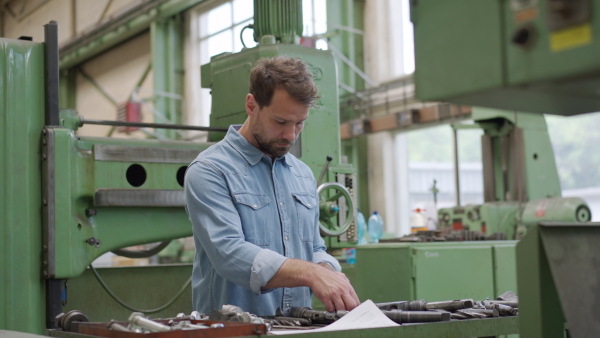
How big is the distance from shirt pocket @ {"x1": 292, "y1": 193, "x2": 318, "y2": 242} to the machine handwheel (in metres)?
0.52

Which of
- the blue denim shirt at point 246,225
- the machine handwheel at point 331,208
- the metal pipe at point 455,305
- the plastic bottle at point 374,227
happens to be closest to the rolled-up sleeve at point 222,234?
the blue denim shirt at point 246,225

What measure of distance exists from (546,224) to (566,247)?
0.19 ft

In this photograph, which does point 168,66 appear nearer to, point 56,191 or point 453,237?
point 453,237

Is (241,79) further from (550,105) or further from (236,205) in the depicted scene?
(550,105)

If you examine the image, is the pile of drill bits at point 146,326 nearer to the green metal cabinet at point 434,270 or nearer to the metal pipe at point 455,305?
the metal pipe at point 455,305

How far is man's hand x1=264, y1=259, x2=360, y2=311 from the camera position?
162 cm

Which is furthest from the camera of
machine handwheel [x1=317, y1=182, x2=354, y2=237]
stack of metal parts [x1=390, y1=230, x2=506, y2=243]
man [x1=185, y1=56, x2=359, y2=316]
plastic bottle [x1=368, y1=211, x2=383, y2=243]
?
plastic bottle [x1=368, y1=211, x2=383, y2=243]

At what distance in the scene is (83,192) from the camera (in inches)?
87.0

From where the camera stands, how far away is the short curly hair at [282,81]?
6.15ft

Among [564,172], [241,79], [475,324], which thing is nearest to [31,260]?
[241,79]

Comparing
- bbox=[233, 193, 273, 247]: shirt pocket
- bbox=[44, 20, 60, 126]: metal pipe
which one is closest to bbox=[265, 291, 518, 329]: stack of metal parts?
bbox=[233, 193, 273, 247]: shirt pocket

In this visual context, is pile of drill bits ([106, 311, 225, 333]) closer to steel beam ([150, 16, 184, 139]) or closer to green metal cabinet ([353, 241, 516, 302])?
green metal cabinet ([353, 241, 516, 302])

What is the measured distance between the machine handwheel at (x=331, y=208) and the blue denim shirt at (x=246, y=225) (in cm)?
52

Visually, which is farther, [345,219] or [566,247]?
[345,219]
